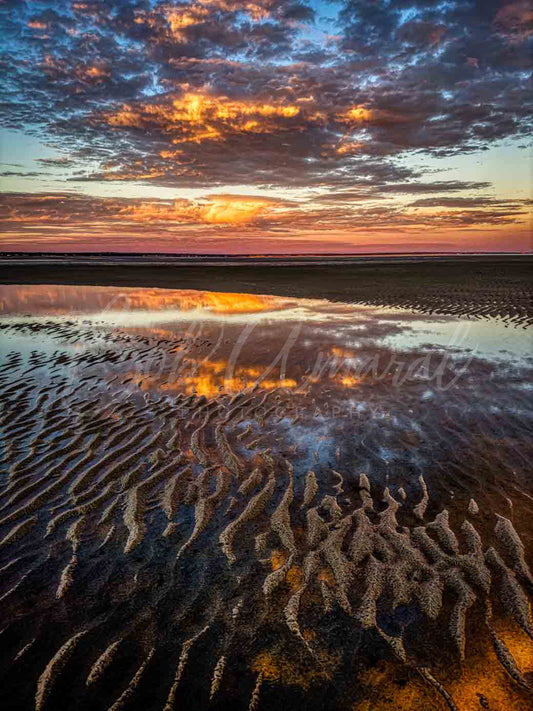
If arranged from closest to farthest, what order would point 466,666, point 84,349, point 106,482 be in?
1. point 466,666
2. point 106,482
3. point 84,349

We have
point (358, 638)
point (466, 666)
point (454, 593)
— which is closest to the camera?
point (466, 666)

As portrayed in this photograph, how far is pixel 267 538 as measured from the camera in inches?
165

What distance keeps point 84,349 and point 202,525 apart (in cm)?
914

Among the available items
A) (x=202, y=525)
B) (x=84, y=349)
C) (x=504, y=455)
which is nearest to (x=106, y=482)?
(x=202, y=525)

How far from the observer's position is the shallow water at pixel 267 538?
9.16 ft

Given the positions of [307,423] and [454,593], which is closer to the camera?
[454,593]

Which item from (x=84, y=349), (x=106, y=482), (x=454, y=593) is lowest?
(x=84, y=349)

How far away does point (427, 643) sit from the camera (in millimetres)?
3006

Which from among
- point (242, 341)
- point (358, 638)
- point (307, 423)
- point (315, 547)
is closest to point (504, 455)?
point (307, 423)

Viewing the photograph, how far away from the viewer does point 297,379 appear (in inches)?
368

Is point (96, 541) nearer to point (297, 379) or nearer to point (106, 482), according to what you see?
point (106, 482)

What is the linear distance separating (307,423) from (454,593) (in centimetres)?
377

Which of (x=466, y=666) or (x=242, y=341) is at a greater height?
Result: (x=466, y=666)

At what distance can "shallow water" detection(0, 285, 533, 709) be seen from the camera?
279 cm
